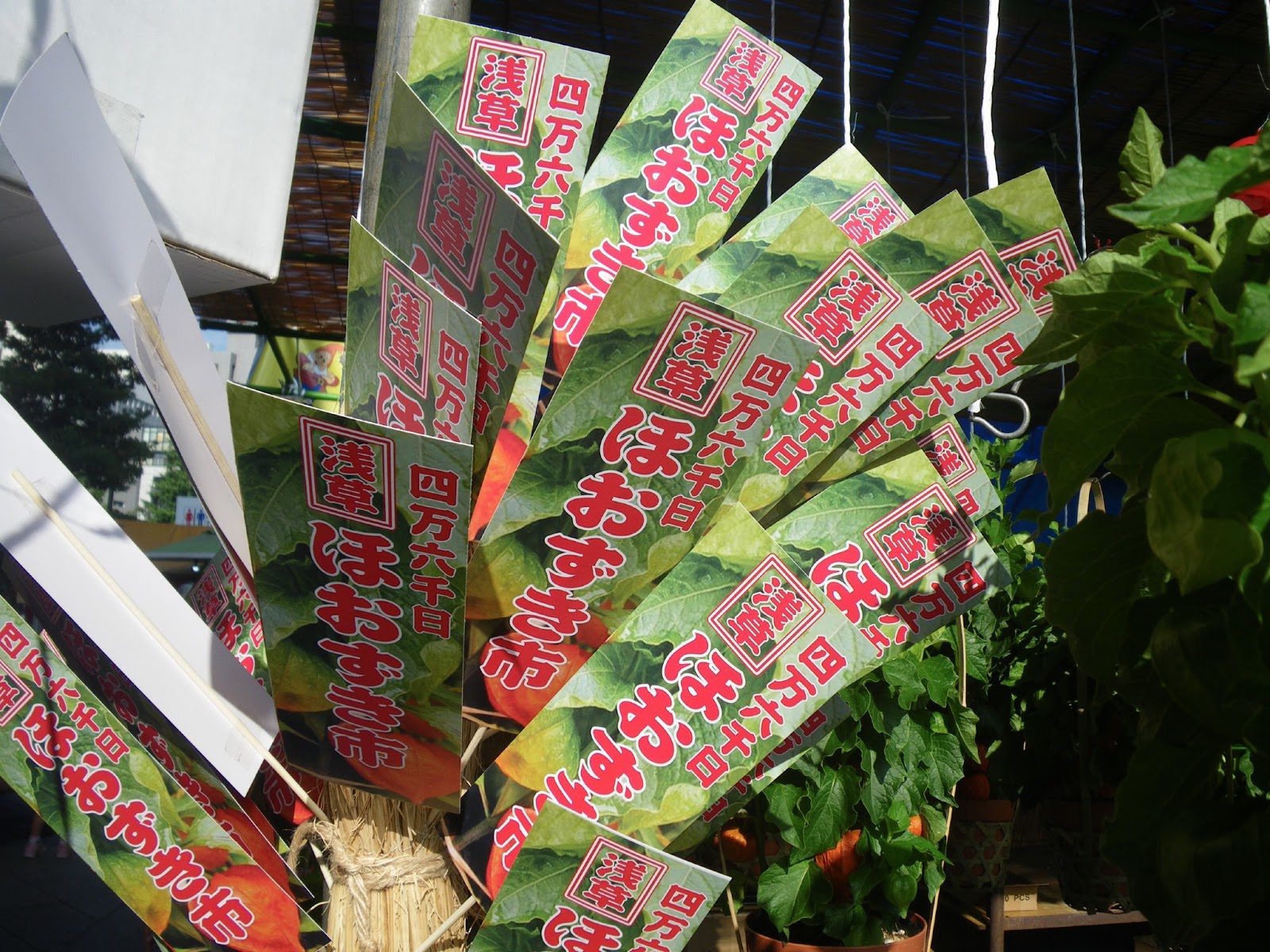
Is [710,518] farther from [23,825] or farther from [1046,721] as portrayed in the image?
[23,825]

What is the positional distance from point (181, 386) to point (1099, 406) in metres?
0.72

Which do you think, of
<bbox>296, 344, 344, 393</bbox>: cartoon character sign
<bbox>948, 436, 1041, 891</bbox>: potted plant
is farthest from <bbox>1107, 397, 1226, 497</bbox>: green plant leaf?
<bbox>296, 344, 344, 393</bbox>: cartoon character sign

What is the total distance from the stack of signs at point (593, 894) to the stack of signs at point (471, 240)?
0.30 meters

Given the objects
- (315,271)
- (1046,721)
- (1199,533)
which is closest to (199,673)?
(1199,533)

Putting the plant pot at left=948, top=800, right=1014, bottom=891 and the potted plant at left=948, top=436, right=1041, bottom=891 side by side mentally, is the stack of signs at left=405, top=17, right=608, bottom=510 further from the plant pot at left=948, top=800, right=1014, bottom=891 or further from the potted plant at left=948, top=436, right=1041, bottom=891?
the plant pot at left=948, top=800, right=1014, bottom=891

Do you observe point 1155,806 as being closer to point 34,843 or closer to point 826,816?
point 826,816

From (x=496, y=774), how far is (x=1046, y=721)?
1.34 metres

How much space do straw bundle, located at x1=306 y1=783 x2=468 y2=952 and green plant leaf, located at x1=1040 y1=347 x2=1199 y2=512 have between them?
580 millimetres

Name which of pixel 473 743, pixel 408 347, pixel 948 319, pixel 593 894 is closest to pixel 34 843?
pixel 473 743

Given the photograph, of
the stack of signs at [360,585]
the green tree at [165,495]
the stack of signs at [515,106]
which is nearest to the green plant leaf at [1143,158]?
the stack of signs at [515,106]

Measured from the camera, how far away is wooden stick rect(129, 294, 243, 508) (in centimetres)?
83

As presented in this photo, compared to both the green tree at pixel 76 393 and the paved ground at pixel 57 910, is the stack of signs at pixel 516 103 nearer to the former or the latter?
the paved ground at pixel 57 910

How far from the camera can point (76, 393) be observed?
945 centimetres

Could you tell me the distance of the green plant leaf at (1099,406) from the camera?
68 cm
